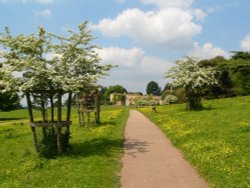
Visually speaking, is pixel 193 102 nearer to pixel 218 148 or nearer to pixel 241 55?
pixel 241 55

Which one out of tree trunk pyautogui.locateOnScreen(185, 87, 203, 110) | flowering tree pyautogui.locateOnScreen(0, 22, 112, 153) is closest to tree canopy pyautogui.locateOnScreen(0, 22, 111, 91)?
flowering tree pyautogui.locateOnScreen(0, 22, 112, 153)

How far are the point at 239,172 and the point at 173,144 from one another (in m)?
7.35

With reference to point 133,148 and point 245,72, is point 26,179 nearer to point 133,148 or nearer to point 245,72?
point 133,148

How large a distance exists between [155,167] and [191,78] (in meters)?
28.3

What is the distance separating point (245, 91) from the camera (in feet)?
195

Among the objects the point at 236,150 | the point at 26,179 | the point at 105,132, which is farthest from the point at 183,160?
the point at 105,132

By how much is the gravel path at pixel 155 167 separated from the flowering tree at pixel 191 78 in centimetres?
1949

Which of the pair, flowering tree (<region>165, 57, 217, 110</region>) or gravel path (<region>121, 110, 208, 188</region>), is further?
flowering tree (<region>165, 57, 217, 110</region>)

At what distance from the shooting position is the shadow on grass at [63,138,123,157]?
18094mm

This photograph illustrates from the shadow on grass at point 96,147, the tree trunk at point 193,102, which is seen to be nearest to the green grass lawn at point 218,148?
the shadow on grass at point 96,147

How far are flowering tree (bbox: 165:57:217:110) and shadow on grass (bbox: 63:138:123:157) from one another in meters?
20.1

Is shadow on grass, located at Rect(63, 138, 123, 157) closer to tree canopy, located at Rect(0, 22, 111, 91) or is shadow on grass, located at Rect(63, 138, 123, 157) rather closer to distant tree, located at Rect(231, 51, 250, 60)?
tree canopy, located at Rect(0, 22, 111, 91)

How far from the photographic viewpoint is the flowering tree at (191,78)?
40906 mm

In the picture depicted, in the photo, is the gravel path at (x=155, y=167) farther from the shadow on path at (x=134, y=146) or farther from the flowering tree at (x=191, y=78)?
the flowering tree at (x=191, y=78)
